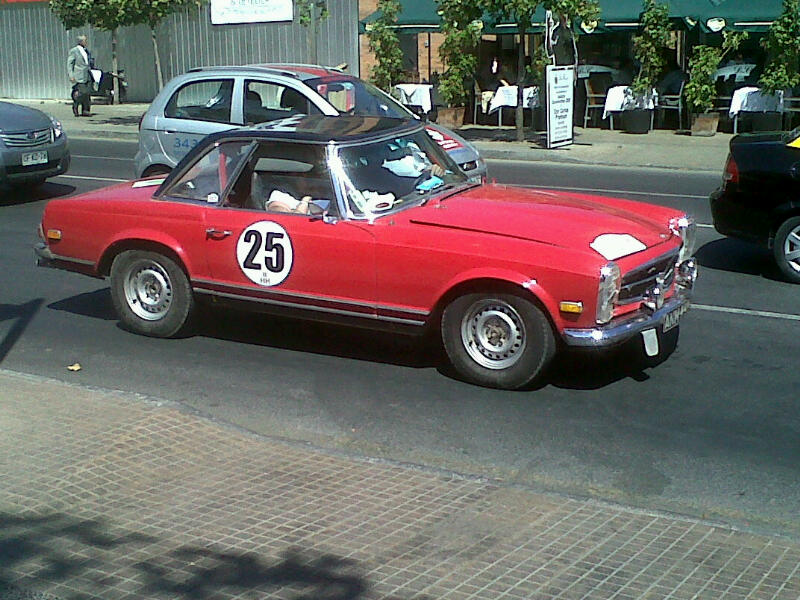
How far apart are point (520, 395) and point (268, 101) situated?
6251 millimetres

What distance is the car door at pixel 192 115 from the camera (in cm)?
1241

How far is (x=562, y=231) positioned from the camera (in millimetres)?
6926

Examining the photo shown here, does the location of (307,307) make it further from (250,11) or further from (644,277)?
(250,11)

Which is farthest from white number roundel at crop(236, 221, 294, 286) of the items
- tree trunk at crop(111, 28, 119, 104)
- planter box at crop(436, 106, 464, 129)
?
tree trunk at crop(111, 28, 119, 104)

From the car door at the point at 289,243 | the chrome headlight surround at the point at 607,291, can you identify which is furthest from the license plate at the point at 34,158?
the chrome headlight surround at the point at 607,291

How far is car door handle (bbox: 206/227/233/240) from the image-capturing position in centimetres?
783

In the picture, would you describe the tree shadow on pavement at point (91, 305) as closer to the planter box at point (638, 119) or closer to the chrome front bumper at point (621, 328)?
the chrome front bumper at point (621, 328)

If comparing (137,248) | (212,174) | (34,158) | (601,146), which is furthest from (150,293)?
(601,146)

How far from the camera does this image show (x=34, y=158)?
1469 centimetres

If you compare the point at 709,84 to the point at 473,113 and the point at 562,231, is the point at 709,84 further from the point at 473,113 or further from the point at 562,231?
the point at 562,231

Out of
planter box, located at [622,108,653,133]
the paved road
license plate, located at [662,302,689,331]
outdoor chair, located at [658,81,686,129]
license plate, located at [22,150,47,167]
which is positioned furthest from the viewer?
outdoor chair, located at [658,81,686,129]

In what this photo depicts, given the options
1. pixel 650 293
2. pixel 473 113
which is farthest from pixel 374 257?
pixel 473 113

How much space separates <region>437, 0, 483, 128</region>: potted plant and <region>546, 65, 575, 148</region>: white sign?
70.9 inches

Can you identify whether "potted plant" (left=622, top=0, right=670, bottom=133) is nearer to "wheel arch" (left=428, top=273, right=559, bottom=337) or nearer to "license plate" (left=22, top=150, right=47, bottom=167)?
"license plate" (left=22, top=150, right=47, bottom=167)
